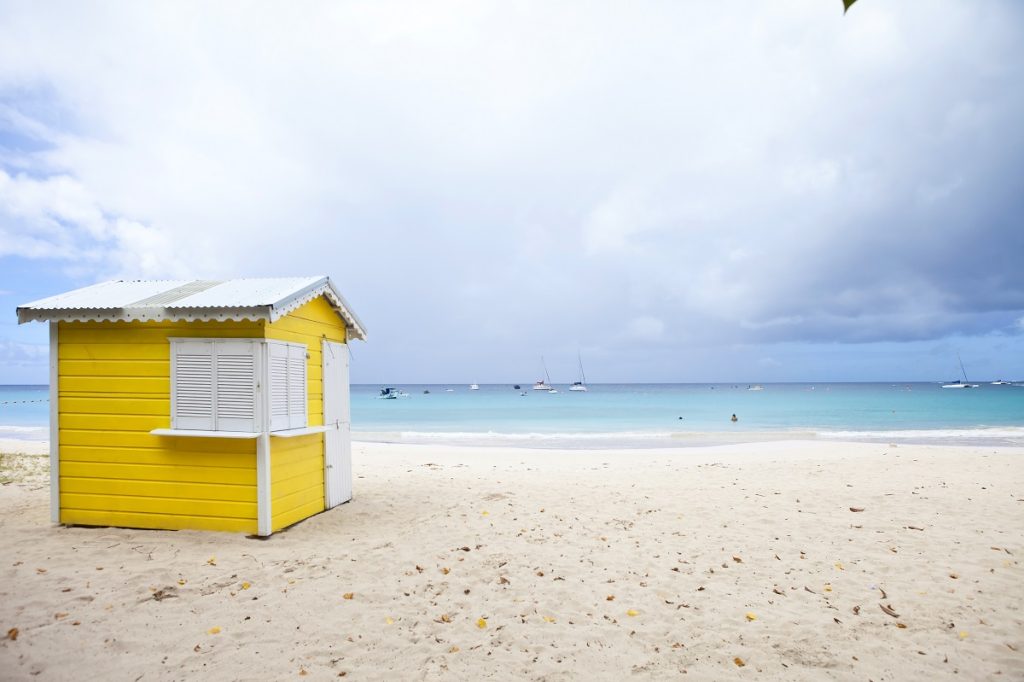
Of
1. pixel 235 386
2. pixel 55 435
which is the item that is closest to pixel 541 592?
pixel 235 386

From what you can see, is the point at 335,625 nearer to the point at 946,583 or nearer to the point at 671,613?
the point at 671,613

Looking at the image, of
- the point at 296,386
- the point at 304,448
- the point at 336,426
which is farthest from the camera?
the point at 336,426

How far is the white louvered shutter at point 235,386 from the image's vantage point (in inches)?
263

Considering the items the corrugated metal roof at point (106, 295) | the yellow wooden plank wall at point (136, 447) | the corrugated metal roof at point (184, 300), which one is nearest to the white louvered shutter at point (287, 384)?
the yellow wooden plank wall at point (136, 447)

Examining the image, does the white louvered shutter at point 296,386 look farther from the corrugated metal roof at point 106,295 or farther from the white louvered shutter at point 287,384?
the corrugated metal roof at point 106,295

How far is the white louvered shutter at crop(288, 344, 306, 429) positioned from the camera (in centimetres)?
718

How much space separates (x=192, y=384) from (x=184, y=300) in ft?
3.39

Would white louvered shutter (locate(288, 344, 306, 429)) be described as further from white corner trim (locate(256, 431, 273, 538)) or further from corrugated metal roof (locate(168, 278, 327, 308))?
corrugated metal roof (locate(168, 278, 327, 308))

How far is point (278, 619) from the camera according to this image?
466 centimetres

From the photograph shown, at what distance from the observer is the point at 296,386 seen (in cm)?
733

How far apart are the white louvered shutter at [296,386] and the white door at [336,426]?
630 millimetres

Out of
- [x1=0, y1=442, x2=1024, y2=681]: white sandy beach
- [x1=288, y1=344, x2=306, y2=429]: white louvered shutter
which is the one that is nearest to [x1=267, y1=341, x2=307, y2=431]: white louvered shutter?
[x1=288, y1=344, x2=306, y2=429]: white louvered shutter

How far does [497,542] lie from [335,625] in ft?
8.14

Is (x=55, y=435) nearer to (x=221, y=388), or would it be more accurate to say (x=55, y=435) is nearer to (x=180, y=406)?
(x=180, y=406)
